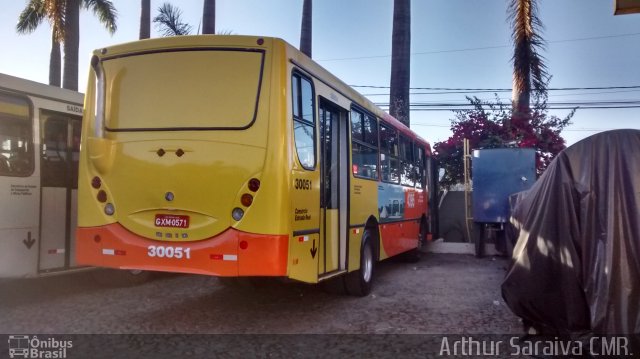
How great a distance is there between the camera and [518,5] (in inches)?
657

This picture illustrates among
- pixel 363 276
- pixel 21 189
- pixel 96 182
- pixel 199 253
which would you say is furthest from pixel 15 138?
pixel 363 276

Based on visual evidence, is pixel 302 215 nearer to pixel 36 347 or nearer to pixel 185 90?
pixel 185 90

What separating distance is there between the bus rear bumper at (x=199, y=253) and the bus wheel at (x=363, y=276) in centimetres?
242

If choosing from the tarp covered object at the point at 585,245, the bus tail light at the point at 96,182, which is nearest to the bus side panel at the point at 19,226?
the bus tail light at the point at 96,182

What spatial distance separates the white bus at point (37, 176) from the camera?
7141mm

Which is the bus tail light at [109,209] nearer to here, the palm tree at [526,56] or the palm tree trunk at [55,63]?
the palm tree at [526,56]

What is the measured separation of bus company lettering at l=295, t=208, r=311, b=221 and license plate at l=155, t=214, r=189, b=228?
1.18m

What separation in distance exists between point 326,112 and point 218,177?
203cm

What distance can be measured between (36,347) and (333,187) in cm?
384

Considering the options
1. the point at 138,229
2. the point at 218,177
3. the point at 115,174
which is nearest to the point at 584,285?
the point at 218,177

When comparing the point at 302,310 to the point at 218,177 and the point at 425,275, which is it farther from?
the point at 425,275

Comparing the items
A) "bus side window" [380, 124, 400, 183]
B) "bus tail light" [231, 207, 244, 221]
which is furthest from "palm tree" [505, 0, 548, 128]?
"bus tail light" [231, 207, 244, 221]

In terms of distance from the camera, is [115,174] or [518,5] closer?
[115,174]

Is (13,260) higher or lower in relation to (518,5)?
lower
